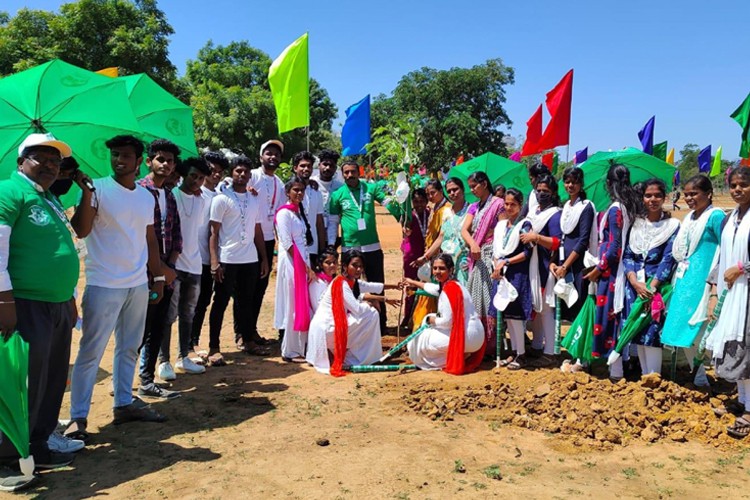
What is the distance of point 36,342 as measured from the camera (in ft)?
9.79

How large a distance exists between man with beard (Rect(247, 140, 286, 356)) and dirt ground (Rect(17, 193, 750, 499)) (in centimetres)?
96

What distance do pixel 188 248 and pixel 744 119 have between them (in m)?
5.56

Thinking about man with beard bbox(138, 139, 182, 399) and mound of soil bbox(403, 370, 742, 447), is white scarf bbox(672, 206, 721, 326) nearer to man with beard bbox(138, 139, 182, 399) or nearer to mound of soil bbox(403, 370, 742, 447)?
mound of soil bbox(403, 370, 742, 447)

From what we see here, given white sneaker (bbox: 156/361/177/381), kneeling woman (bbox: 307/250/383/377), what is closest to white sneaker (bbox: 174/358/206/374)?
white sneaker (bbox: 156/361/177/381)

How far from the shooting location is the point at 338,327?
5.09 meters

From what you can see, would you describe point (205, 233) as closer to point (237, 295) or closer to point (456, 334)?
point (237, 295)

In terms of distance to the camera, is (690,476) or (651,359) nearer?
(690,476)

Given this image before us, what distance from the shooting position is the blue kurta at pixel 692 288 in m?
4.00

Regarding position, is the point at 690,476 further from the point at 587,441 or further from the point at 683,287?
the point at 683,287

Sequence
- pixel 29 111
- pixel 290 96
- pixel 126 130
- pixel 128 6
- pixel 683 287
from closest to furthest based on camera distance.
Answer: pixel 29 111, pixel 126 130, pixel 683 287, pixel 290 96, pixel 128 6

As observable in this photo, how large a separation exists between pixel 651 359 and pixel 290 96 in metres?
4.70

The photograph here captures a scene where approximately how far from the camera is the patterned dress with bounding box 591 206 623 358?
451 centimetres

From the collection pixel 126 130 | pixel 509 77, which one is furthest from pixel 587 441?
pixel 509 77

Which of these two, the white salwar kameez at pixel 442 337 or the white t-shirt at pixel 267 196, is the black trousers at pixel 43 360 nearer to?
the white t-shirt at pixel 267 196
